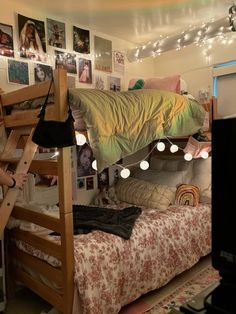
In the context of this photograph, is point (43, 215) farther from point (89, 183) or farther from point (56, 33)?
point (56, 33)

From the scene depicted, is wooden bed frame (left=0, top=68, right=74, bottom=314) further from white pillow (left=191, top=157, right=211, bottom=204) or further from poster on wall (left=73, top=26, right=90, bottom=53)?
white pillow (left=191, top=157, right=211, bottom=204)

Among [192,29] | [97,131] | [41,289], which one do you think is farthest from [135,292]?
[192,29]

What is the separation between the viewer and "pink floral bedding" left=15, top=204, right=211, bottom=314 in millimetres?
1979

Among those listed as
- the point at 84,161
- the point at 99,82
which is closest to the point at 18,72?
the point at 99,82

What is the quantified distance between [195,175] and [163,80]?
1170mm

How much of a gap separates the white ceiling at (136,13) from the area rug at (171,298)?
95.9 inches

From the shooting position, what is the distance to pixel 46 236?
2197 millimetres

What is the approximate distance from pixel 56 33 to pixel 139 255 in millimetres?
2316

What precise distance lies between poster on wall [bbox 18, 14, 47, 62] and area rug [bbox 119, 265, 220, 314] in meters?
2.43

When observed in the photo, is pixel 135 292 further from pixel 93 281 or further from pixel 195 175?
pixel 195 175

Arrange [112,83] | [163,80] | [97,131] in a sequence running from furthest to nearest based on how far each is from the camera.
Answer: [112,83]
[163,80]
[97,131]

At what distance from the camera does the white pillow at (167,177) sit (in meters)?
3.36

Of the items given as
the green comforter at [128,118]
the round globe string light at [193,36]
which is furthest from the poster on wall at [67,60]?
the green comforter at [128,118]

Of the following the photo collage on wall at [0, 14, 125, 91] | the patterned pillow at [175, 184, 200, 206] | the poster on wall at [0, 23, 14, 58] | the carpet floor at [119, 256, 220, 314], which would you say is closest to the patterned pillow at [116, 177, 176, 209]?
the patterned pillow at [175, 184, 200, 206]
